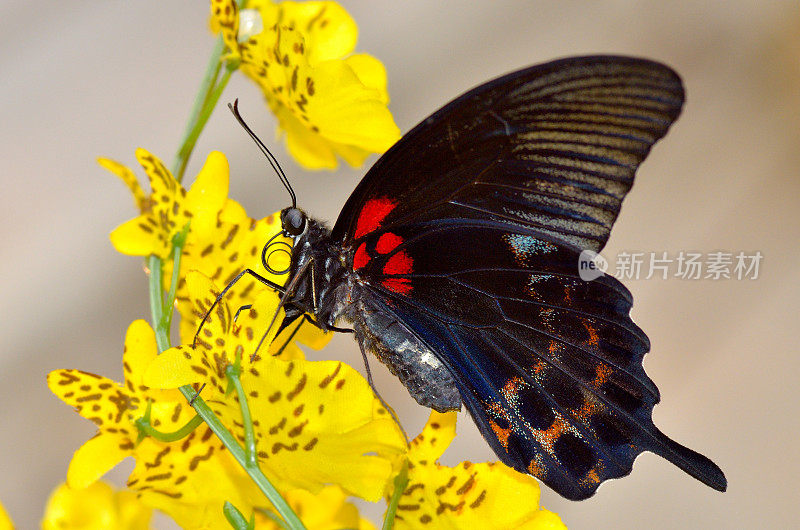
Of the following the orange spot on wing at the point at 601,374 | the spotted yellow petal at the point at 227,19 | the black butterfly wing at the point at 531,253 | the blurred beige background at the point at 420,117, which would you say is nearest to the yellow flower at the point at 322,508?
the black butterfly wing at the point at 531,253

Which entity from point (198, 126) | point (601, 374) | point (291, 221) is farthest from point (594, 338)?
point (198, 126)

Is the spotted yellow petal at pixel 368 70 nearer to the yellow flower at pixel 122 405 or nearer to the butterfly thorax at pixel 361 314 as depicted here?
the butterfly thorax at pixel 361 314

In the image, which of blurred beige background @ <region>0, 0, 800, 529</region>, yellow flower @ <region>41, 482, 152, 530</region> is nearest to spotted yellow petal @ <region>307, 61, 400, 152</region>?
yellow flower @ <region>41, 482, 152, 530</region>

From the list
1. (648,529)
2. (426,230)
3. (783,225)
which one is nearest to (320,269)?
(426,230)

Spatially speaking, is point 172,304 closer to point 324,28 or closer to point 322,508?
point 322,508

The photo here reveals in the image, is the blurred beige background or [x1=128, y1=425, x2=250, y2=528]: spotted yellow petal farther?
the blurred beige background

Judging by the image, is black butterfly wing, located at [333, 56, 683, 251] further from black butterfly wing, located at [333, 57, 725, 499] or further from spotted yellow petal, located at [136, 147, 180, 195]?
spotted yellow petal, located at [136, 147, 180, 195]

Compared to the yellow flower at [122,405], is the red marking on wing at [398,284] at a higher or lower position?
lower
